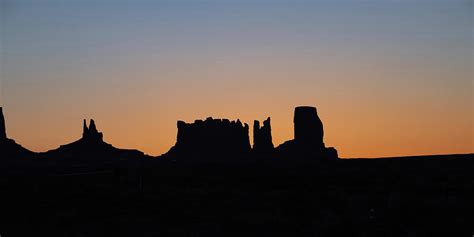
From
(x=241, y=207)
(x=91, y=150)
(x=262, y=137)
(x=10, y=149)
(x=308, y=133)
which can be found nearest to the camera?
(x=241, y=207)

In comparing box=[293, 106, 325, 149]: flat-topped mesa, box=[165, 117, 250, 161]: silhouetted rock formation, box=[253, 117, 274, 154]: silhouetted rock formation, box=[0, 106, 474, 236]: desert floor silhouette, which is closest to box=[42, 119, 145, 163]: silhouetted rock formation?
box=[165, 117, 250, 161]: silhouetted rock formation

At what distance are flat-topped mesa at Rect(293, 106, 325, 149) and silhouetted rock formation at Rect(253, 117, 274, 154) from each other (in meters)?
17.6

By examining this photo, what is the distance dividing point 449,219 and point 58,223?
50.1ft

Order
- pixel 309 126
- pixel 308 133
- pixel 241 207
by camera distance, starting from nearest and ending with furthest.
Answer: pixel 241 207, pixel 309 126, pixel 308 133

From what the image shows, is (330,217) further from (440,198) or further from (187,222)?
(440,198)

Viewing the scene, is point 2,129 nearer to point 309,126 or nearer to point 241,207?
point 309,126

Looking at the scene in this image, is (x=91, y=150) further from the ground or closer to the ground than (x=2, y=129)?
closer to the ground

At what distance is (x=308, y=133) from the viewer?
446 ft

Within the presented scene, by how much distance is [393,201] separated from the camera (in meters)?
31.9

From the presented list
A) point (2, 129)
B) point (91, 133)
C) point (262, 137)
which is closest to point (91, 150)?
point (91, 133)

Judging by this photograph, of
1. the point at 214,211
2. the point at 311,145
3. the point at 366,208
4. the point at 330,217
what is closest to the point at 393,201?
the point at 366,208

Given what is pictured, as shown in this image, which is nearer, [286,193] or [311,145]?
[286,193]

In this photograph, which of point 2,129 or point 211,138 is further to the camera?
point 211,138

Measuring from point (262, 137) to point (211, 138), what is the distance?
10.1m
